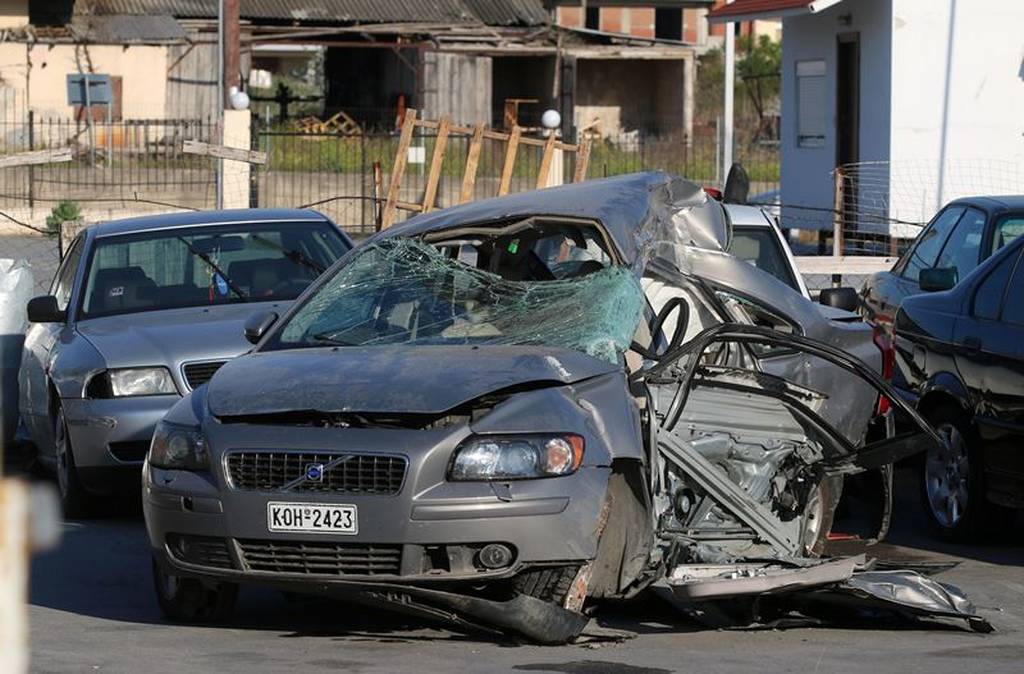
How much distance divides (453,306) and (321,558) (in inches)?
61.9

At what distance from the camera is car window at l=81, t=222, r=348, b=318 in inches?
438

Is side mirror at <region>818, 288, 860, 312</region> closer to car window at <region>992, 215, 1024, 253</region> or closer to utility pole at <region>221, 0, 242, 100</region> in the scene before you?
car window at <region>992, 215, 1024, 253</region>

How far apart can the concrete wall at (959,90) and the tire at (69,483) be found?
17072 mm

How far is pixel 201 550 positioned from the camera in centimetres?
672

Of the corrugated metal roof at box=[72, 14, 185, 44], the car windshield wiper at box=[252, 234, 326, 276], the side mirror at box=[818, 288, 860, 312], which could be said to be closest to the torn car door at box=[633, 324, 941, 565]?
the side mirror at box=[818, 288, 860, 312]

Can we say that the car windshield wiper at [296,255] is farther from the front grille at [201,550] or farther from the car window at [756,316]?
the front grille at [201,550]

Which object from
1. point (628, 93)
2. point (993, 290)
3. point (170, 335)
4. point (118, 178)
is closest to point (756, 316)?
point (993, 290)

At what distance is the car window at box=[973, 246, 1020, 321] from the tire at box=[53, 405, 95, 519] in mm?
4913

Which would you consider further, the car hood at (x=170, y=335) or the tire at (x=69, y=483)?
the tire at (x=69, y=483)

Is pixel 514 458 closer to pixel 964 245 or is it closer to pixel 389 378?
pixel 389 378

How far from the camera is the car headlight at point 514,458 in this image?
6.39 m

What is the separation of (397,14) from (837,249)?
94.2 feet

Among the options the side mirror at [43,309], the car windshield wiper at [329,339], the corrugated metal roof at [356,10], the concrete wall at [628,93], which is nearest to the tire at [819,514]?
the car windshield wiper at [329,339]

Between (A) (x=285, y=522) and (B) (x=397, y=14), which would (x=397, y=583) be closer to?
(A) (x=285, y=522)
